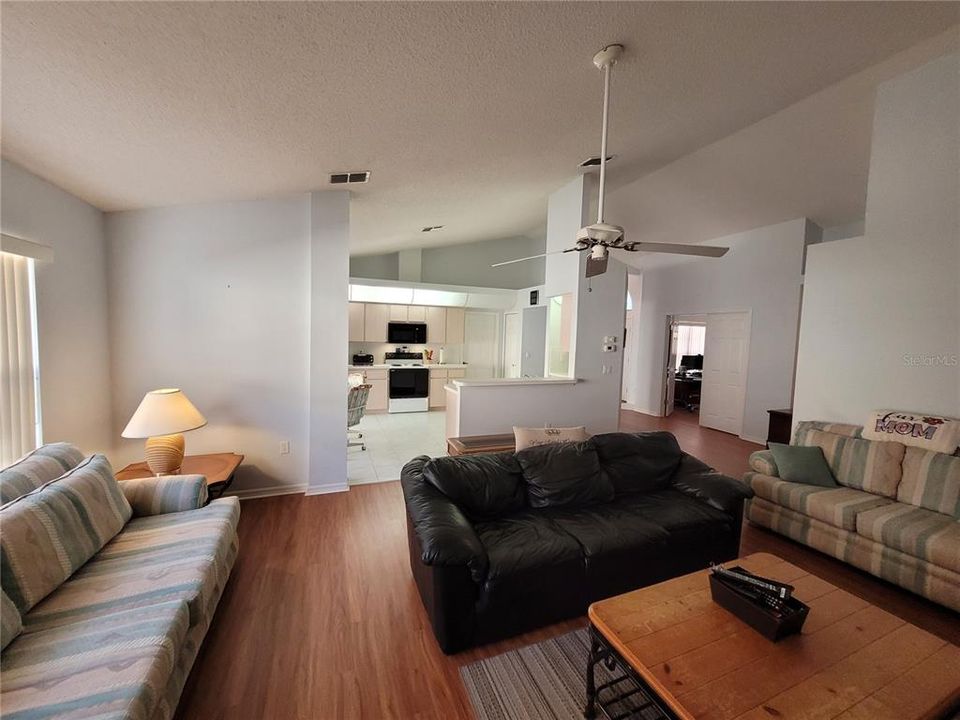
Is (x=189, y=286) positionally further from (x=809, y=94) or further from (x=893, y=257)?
(x=893, y=257)

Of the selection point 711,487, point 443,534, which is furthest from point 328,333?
point 711,487

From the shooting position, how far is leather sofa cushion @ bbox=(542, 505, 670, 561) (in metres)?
2.09

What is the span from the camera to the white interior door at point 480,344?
8344 millimetres

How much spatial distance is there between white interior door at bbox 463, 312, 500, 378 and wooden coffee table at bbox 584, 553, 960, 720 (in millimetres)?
6815

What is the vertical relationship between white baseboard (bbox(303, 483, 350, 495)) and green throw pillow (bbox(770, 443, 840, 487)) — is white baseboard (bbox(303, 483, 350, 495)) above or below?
below

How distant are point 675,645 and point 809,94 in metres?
3.93

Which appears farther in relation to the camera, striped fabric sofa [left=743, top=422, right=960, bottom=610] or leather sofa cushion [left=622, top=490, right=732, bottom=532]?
leather sofa cushion [left=622, top=490, right=732, bottom=532]

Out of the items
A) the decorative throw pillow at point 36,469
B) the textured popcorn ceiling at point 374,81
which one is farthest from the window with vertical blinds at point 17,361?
the textured popcorn ceiling at point 374,81

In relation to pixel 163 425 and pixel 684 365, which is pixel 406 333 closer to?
pixel 163 425

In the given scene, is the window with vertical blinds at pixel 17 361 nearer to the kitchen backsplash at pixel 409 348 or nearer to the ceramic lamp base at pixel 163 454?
the ceramic lamp base at pixel 163 454

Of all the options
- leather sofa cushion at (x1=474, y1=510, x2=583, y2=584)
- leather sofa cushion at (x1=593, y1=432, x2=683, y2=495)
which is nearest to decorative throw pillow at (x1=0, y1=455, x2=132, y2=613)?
leather sofa cushion at (x1=474, y1=510, x2=583, y2=584)

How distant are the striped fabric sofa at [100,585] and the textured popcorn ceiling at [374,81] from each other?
1.75 m

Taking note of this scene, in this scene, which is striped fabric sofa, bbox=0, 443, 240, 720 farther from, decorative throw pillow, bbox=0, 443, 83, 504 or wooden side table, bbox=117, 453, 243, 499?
wooden side table, bbox=117, 453, 243, 499

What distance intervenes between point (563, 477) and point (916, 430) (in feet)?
8.68
